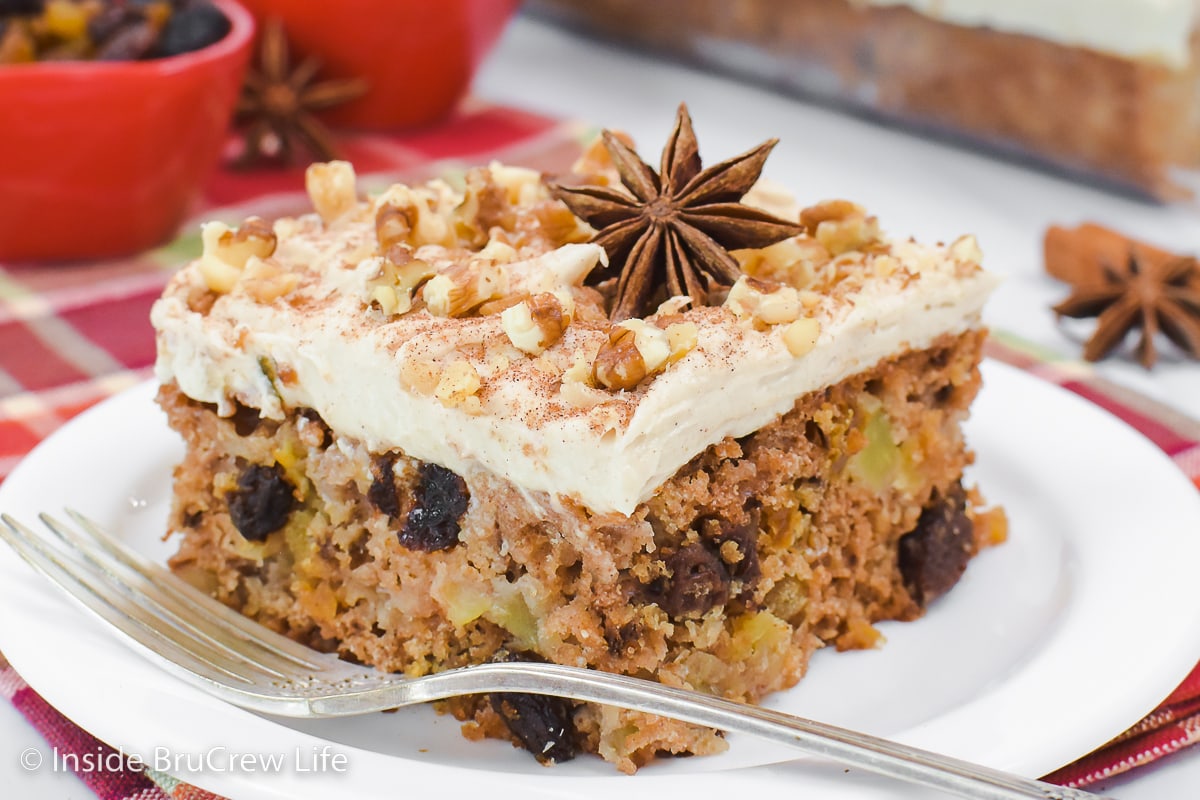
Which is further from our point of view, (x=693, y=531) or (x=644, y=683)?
(x=693, y=531)

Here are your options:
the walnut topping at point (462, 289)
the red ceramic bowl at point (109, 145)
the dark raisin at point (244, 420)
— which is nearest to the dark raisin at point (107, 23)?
the red ceramic bowl at point (109, 145)

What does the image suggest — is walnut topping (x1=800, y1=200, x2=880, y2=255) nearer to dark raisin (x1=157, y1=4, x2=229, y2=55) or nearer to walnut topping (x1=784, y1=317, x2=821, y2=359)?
walnut topping (x1=784, y1=317, x2=821, y2=359)

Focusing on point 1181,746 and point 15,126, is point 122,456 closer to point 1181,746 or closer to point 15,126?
point 15,126

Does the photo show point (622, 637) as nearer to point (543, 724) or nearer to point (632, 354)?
point (543, 724)

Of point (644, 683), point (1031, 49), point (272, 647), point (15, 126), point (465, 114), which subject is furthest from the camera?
point (465, 114)

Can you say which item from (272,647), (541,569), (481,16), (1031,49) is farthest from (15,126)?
(1031,49)

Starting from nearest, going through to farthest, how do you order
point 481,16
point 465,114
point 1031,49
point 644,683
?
point 644,683, point 1031,49, point 481,16, point 465,114
